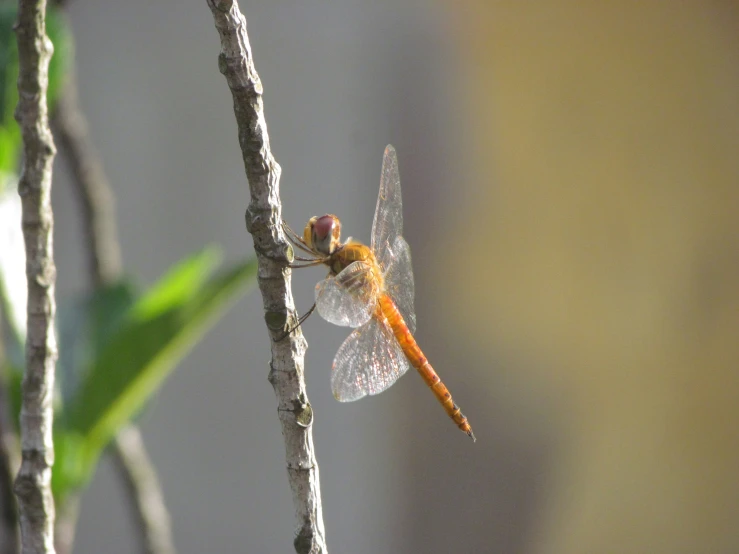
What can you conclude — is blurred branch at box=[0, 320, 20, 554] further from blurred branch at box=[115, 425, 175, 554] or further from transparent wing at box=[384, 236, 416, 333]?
transparent wing at box=[384, 236, 416, 333]

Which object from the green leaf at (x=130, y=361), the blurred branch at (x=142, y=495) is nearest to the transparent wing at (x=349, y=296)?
the green leaf at (x=130, y=361)

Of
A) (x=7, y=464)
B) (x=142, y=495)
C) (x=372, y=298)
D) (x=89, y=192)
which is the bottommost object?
(x=142, y=495)

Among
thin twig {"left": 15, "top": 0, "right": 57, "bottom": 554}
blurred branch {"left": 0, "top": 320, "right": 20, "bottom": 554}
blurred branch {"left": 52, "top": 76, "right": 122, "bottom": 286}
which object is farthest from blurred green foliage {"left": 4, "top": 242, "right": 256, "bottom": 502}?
thin twig {"left": 15, "top": 0, "right": 57, "bottom": 554}

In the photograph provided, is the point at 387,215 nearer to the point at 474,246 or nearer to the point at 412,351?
the point at 412,351

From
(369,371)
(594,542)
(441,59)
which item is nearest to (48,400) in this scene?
(369,371)

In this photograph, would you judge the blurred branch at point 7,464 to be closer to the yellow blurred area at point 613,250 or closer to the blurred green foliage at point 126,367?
the blurred green foliage at point 126,367

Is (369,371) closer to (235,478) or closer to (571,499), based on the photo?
(235,478)

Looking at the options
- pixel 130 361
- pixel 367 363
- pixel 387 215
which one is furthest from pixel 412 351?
pixel 130 361
